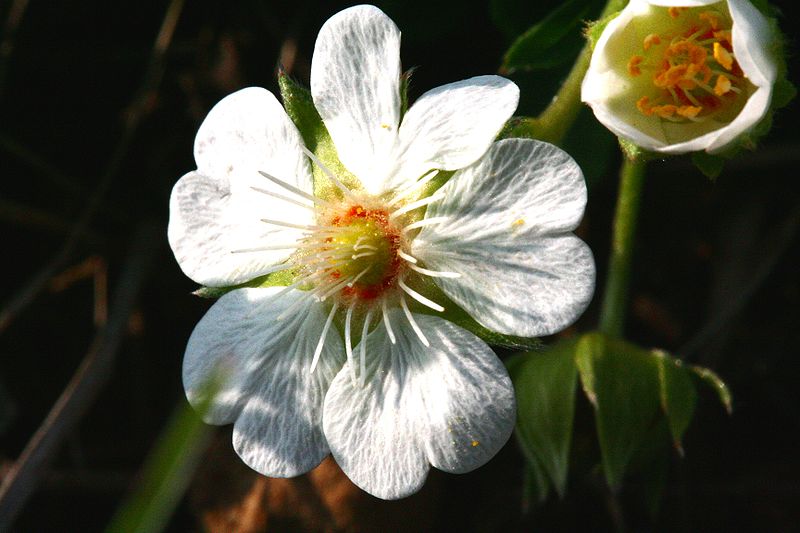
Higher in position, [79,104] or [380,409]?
[79,104]

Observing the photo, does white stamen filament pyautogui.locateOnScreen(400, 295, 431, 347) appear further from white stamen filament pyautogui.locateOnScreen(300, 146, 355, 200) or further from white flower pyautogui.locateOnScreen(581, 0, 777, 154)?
white flower pyautogui.locateOnScreen(581, 0, 777, 154)

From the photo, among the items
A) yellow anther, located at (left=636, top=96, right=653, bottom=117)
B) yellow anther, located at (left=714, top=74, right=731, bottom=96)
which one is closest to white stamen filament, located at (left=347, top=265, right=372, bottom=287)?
yellow anther, located at (left=636, top=96, right=653, bottom=117)

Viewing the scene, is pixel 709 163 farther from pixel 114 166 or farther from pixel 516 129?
pixel 114 166

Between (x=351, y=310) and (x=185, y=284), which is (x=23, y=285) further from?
(x=351, y=310)

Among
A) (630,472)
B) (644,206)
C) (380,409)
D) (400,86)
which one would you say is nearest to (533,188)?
(400,86)

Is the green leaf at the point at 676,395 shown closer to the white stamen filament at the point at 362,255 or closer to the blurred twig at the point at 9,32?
the white stamen filament at the point at 362,255
